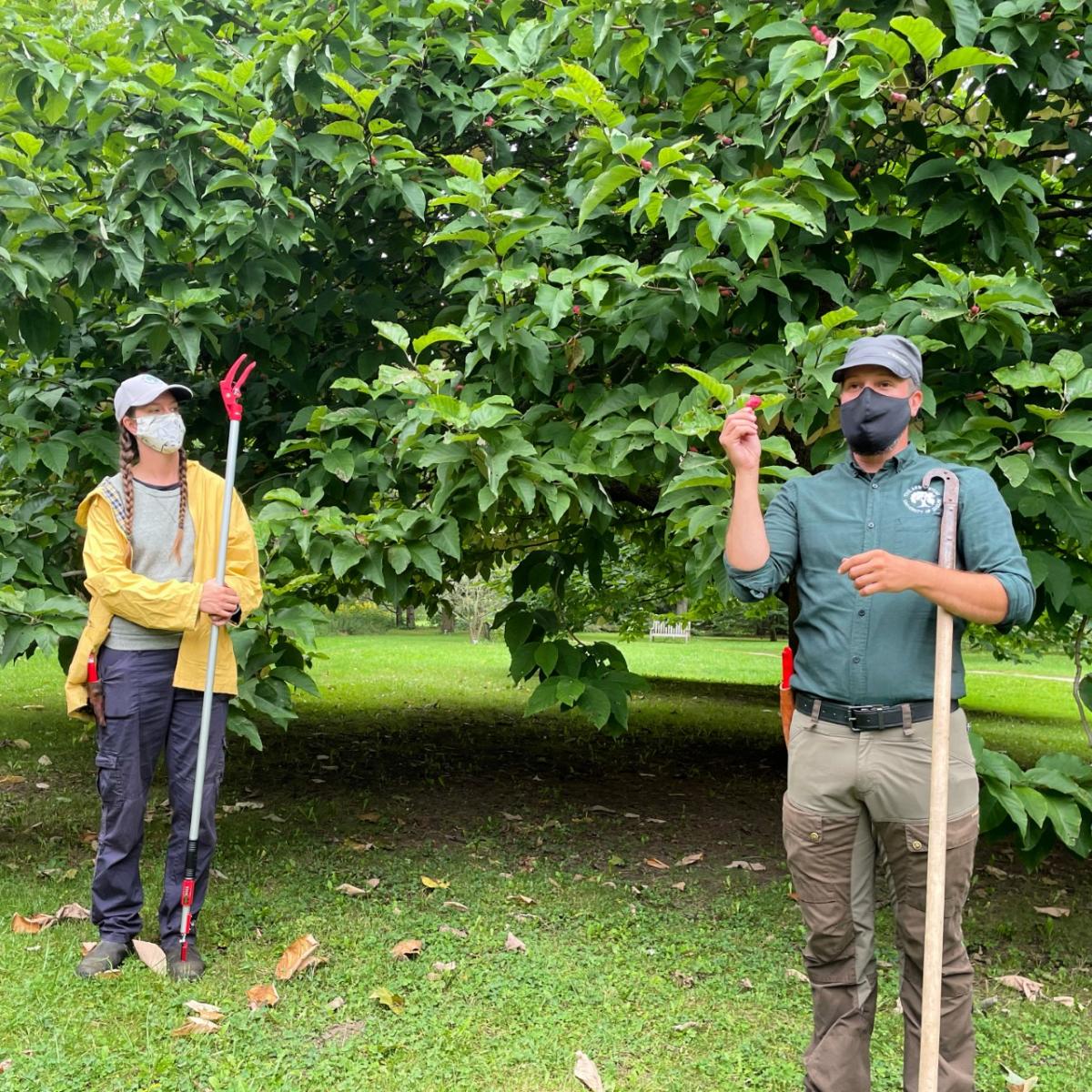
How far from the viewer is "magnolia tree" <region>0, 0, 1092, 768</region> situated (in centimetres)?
357

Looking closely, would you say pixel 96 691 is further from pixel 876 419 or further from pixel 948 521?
pixel 948 521

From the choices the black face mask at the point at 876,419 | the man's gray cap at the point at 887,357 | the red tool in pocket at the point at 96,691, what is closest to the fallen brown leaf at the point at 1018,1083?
the black face mask at the point at 876,419

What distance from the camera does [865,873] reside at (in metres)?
2.76

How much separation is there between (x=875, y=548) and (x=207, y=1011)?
2.72m

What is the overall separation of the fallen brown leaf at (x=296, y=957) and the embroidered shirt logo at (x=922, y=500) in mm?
2843

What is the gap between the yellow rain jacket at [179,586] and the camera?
3.69 m

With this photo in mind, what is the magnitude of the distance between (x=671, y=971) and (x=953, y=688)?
2.01m

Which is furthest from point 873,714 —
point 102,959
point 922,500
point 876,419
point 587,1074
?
point 102,959

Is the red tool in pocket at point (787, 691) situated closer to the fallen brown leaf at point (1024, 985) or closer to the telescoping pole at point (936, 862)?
the telescoping pole at point (936, 862)

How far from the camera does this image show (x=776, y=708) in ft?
43.7

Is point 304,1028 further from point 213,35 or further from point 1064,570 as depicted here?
point 213,35

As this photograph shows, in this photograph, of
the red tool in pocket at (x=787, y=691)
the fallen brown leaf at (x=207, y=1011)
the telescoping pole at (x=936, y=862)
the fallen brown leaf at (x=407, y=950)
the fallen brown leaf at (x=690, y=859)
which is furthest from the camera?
the fallen brown leaf at (x=690, y=859)

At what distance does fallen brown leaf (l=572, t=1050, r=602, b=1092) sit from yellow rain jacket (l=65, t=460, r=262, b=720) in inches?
73.1

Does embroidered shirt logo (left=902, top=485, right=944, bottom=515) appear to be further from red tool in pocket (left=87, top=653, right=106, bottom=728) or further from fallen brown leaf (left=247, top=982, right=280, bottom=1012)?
red tool in pocket (left=87, top=653, right=106, bottom=728)
